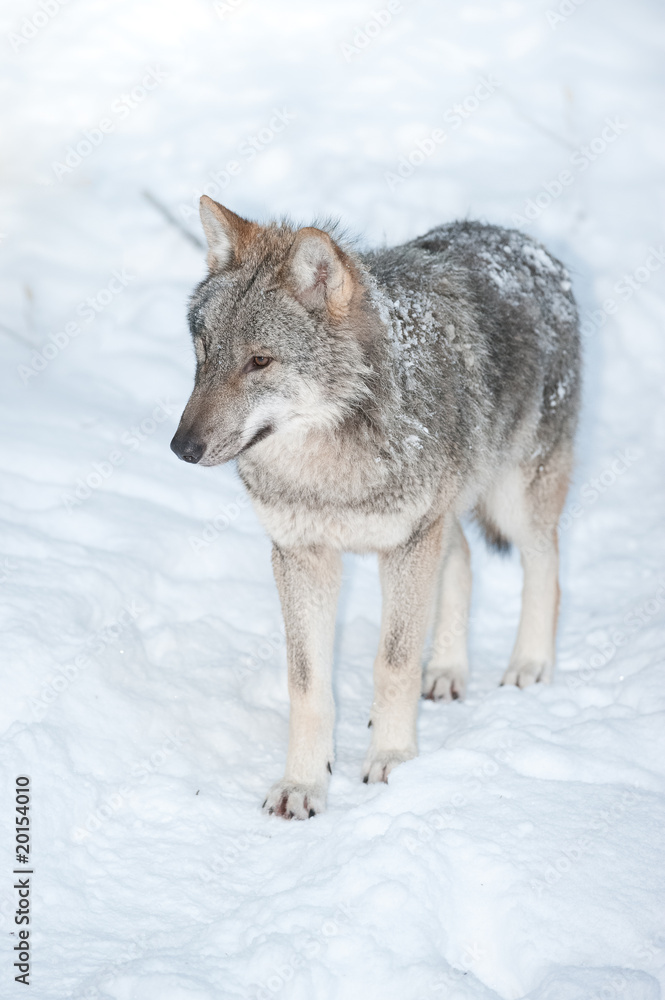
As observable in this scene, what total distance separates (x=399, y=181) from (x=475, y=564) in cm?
483

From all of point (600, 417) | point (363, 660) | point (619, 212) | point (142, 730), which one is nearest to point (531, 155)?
point (619, 212)

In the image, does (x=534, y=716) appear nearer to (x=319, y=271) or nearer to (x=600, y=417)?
(x=319, y=271)

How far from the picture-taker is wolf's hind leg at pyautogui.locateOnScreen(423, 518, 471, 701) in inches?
192

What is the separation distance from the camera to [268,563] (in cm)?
569

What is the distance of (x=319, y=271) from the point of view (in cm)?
349

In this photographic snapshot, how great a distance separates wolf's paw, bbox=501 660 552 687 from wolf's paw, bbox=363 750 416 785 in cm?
101

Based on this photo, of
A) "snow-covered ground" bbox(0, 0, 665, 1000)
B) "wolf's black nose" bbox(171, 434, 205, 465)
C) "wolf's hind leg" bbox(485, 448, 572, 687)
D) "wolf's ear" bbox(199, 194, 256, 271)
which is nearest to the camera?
"snow-covered ground" bbox(0, 0, 665, 1000)

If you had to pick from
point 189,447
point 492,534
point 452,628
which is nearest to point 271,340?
point 189,447

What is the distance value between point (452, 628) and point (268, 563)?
1273 mm

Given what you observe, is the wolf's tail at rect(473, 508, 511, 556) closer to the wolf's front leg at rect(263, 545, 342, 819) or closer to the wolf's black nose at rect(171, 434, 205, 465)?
the wolf's front leg at rect(263, 545, 342, 819)

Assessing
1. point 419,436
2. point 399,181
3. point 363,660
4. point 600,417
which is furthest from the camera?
point 399,181

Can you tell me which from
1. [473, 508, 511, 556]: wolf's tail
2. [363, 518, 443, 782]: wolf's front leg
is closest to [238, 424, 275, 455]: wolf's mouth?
[363, 518, 443, 782]: wolf's front leg

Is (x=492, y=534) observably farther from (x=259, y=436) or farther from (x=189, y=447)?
(x=189, y=447)

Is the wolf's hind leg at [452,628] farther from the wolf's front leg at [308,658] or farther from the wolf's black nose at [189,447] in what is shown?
the wolf's black nose at [189,447]
